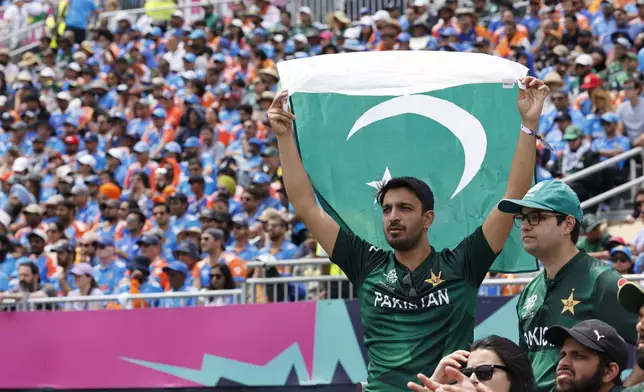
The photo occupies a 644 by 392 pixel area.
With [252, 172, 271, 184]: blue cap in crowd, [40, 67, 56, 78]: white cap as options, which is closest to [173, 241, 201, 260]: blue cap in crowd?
[252, 172, 271, 184]: blue cap in crowd

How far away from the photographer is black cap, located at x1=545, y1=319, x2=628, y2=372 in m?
4.43

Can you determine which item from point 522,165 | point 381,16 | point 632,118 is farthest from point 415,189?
point 381,16

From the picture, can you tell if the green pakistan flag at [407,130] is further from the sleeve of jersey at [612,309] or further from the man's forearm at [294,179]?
the sleeve of jersey at [612,309]

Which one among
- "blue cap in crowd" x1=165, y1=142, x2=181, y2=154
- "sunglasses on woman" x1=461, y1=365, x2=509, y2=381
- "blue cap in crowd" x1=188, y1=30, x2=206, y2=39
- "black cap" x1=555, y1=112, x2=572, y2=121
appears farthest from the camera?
"blue cap in crowd" x1=188, y1=30, x2=206, y2=39

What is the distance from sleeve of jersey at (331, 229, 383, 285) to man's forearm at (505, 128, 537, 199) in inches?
24.0

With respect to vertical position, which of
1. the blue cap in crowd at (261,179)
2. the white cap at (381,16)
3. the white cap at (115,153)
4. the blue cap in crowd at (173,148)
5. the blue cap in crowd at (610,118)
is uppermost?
the blue cap in crowd at (610,118)

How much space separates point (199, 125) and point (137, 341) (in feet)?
22.4

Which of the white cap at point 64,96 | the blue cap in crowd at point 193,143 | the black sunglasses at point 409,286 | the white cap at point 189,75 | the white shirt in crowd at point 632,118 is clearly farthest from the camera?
the white cap at point 64,96

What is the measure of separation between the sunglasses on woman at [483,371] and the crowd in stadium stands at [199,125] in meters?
5.90

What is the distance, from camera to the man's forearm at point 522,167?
5.63 meters

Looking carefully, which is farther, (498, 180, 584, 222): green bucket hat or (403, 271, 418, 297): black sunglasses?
(403, 271, 418, 297): black sunglasses

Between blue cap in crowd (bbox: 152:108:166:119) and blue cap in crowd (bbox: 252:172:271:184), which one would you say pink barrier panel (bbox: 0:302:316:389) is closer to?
blue cap in crowd (bbox: 252:172:271:184)

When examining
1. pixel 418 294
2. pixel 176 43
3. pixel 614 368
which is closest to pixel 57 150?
pixel 176 43

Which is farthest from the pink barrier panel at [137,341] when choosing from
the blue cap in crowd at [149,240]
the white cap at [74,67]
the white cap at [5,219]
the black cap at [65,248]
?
the white cap at [74,67]
